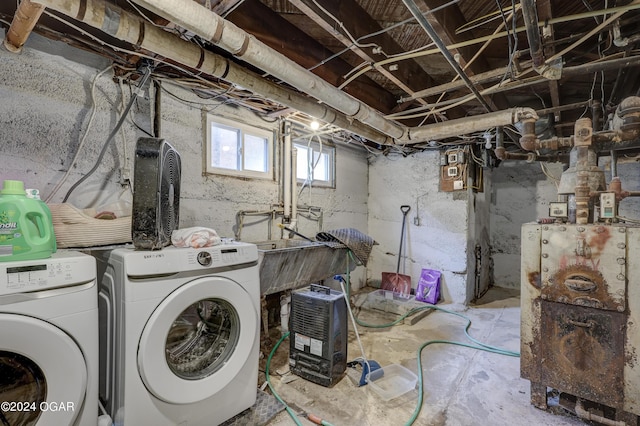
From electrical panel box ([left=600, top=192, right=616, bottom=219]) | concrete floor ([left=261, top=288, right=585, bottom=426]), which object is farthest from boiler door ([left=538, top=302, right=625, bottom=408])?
electrical panel box ([left=600, top=192, right=616, bottom=219])

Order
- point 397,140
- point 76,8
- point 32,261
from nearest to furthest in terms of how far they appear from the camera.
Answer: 1. point 32,261
2. point 76,8
3. point 397,140

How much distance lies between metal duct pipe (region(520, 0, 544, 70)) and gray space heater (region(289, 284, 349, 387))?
1.86m

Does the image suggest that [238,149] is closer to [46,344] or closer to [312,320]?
[312,320]

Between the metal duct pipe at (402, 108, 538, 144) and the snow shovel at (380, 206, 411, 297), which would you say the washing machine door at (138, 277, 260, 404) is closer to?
the metal duct pipe at (402, 108, 538, 144)

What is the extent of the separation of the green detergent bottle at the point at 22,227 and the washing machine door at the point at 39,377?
0.29 metres

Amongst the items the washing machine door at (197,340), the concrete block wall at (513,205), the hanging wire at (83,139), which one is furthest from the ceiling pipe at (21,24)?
the concrete block wall at (513,205)

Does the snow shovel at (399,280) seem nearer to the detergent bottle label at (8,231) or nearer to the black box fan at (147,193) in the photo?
the black box fan at (147,193)

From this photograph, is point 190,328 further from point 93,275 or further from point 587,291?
point 587,291

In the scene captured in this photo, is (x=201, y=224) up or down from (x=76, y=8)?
down

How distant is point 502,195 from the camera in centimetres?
482

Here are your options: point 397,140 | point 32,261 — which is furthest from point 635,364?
point 32,261

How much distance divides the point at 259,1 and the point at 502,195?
4.71 metres

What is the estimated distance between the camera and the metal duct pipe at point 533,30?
124 centimetres

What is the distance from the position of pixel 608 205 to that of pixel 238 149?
284 cm
